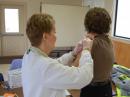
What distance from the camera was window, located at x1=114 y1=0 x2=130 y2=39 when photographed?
4.56 meters

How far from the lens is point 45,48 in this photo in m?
1.03

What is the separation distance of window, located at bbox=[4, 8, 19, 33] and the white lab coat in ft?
20.6

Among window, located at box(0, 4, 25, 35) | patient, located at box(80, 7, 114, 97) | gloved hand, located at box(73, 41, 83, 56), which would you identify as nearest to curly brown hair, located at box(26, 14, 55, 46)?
gloved hand, located at box(73, 41, 83, 56)

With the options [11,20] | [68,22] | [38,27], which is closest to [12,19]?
[11,20]

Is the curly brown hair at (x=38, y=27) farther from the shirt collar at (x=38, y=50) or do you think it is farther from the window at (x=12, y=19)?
the window at (x=12, y=19)

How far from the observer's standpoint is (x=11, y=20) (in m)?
6.98

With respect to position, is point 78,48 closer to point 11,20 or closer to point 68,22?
point 68,22

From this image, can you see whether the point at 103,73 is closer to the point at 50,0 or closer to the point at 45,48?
the point at 45,48

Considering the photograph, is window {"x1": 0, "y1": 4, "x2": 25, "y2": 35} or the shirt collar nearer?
the shirt collar

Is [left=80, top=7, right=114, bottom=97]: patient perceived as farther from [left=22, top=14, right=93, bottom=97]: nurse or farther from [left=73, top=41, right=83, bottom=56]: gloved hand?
[left=22, top=14, right=93, bottom=97]: nurse

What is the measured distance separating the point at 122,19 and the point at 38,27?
4.13m

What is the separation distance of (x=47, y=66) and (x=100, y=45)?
51cm

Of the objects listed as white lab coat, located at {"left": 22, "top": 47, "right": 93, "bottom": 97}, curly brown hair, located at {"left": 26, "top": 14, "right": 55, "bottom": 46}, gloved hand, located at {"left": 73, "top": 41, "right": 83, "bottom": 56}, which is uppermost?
curly brown hair, located at {"left": 26, "top": 14, "right": 55, "bottom": 46}

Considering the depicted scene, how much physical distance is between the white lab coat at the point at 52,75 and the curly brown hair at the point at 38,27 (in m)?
0.06
